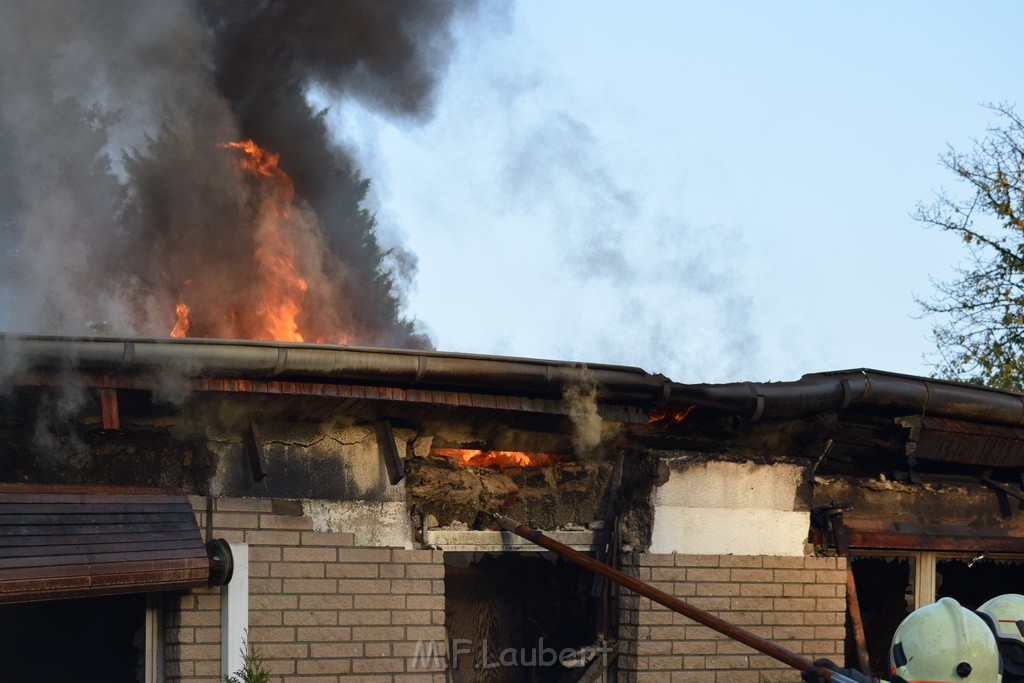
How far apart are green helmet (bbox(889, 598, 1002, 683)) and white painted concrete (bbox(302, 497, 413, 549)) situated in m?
3.50

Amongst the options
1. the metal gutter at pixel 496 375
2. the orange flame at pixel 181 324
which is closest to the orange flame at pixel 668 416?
the metal gutter at pixel 496 375

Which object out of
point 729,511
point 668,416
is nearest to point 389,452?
point 668,416

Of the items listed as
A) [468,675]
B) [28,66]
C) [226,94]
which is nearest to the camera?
[468,675]

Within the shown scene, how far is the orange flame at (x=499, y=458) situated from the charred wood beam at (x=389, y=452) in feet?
1.82

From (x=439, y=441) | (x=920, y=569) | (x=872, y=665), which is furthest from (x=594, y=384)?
(x=872, y=665)

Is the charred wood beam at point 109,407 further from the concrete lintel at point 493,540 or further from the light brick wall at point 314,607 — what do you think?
the concrete lintel at point 493,540

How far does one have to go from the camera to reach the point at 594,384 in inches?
319

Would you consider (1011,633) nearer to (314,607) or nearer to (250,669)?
(314,607)

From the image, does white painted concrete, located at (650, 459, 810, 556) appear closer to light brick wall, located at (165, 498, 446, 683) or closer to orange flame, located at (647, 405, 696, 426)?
orange flame, located at (647, 405, 696, 426)

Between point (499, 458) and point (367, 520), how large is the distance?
1.20 meters

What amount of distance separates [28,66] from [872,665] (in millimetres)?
8216

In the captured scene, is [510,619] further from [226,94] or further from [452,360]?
[226,94]

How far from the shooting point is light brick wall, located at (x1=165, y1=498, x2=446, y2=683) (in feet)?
23.9

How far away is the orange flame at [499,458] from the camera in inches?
335
